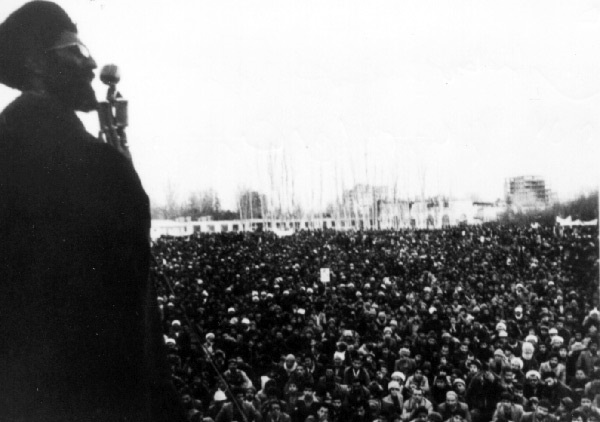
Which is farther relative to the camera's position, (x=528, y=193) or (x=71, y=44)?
(x=528, y=193)

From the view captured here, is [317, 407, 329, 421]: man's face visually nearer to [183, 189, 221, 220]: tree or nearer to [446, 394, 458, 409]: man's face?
[446, 394, 458, 409]: man's face

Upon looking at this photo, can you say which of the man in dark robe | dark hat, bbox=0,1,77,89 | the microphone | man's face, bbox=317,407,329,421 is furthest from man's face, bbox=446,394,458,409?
dark hat, bbox=0,1,77,89

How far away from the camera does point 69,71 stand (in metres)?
1.20

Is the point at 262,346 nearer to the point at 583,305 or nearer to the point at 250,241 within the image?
the point at 583,305

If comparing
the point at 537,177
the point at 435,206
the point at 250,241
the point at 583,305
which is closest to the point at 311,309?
the point at 583,305

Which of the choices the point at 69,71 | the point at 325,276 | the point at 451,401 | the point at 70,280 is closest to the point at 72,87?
the point at 69,71

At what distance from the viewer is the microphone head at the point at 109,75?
1.28 metres

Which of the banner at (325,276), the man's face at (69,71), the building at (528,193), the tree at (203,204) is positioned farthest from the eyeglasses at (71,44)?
the tree at (203,204)

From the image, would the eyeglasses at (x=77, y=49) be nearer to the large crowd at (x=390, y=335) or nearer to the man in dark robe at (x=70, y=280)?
the man in dark robe at (x=70, y=280)

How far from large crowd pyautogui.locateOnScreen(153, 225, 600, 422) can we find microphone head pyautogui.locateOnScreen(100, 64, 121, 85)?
17.5 inches

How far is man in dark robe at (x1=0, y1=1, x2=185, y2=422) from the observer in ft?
3.54

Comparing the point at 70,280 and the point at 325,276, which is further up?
the point at 70,280

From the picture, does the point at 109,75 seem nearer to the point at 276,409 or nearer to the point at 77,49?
the point at 77,49

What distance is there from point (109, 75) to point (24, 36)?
0.59ft
